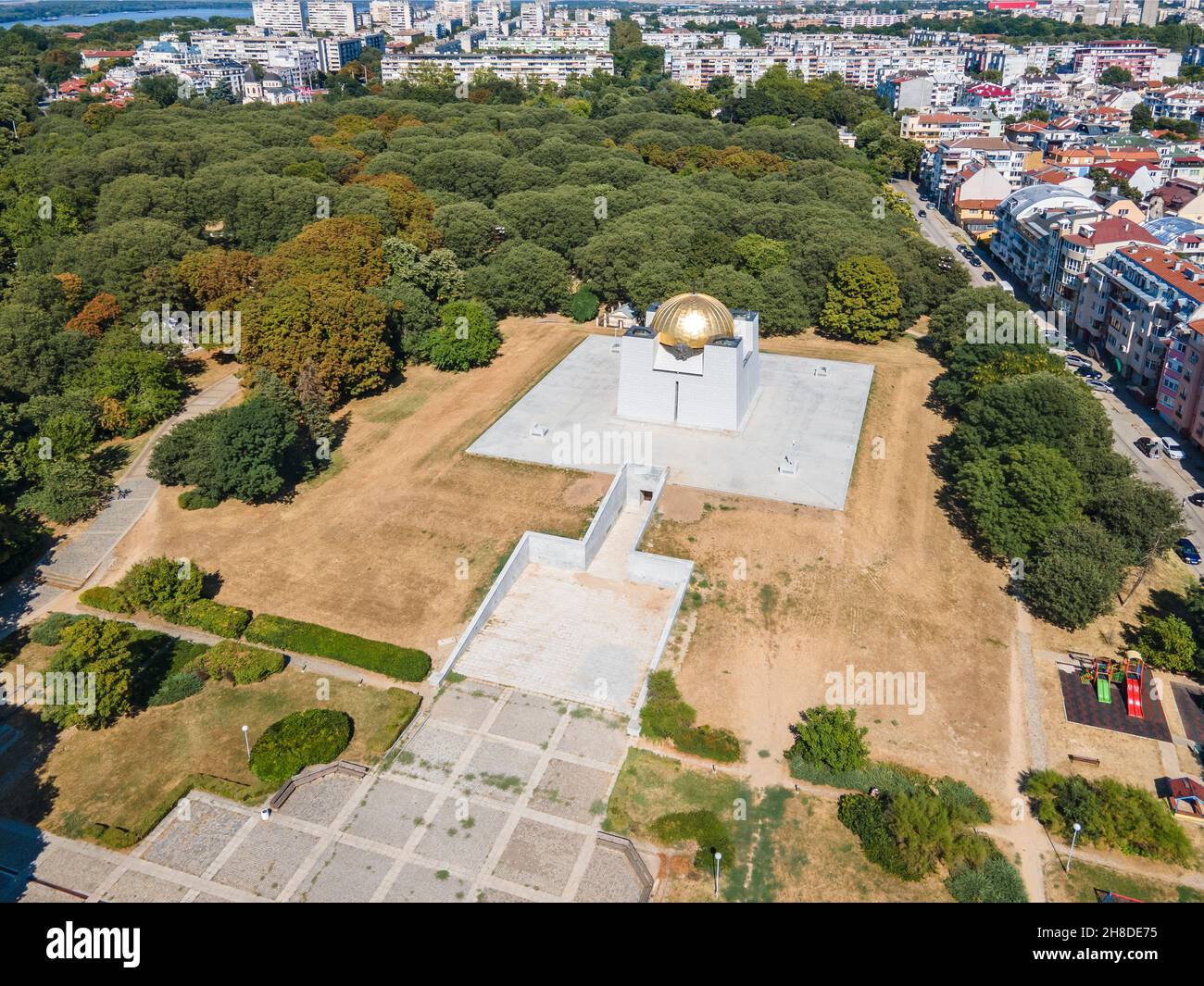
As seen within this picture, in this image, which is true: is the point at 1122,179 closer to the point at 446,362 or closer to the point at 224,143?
the point at 446,362

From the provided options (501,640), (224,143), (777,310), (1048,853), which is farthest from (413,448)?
(224,143)

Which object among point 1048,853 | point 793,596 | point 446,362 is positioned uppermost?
point 446,362

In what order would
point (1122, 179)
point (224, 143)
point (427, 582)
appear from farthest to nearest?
point (1122, 179) → point (224, 143) → point (427, 582)

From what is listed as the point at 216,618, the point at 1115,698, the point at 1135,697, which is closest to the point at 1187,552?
the point at 1115,698

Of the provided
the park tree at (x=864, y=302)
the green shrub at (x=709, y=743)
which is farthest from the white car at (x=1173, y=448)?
the green shrub at (x=709, y=743)

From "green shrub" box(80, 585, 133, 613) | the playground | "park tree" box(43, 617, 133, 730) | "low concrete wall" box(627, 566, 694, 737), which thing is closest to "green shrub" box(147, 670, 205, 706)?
"park tree" box(43, 617, 133, 730)

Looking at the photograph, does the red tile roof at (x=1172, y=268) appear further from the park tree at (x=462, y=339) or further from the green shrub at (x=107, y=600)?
the green shrub at (x=107, y=600)

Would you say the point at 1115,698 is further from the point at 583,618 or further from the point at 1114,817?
the point at 583,618
